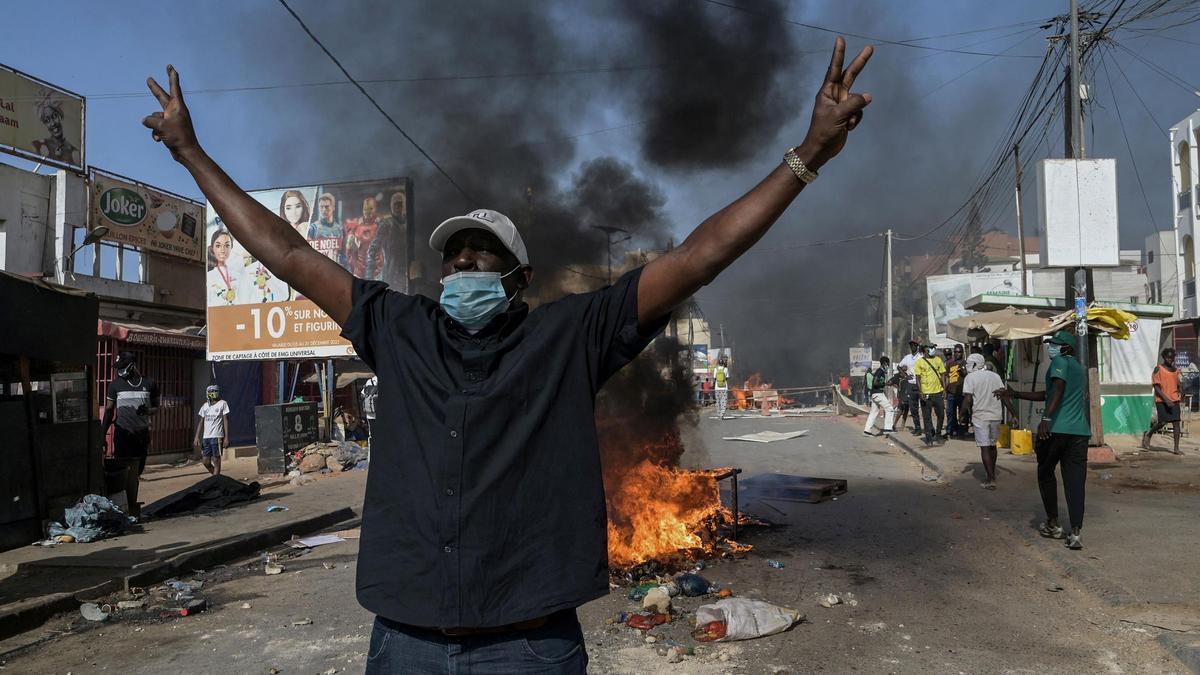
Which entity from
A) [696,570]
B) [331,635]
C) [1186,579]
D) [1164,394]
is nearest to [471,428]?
[331,635]

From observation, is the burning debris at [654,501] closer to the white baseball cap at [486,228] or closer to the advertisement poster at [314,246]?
the white baseball cap at [486,228]

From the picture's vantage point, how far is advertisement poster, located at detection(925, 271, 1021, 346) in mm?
33219

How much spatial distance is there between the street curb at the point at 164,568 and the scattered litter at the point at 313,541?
0.52 feet

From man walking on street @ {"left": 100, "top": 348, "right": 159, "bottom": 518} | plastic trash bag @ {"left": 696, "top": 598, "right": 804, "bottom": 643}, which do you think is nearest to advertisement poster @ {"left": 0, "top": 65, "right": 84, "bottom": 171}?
man walking on street @ {"left": 100, "top": 348, "right": 159, "bottom": 518}

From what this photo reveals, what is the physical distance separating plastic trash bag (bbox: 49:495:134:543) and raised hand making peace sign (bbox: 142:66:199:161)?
686 centimetres

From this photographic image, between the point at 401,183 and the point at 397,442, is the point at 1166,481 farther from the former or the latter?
the point at 401,183

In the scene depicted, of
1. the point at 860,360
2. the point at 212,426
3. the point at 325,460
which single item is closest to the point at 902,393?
the point at 325,460

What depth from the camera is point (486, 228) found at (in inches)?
71.6

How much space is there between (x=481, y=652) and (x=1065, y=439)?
6.21 m

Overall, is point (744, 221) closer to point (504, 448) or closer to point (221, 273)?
point (504, 448)

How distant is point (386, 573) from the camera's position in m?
1.65

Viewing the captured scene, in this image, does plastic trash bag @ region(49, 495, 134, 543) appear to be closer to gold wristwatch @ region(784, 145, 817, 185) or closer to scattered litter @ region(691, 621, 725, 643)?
scattered litter @ region(691, 621, 725, 643)

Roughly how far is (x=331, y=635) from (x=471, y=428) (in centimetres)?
371

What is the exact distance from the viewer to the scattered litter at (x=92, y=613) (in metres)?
5.25
